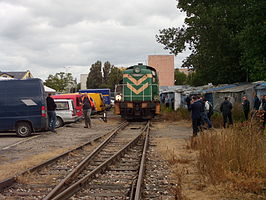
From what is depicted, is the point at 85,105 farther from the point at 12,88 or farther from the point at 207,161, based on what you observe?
the point at 207,161

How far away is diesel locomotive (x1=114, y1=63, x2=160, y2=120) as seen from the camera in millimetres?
21484

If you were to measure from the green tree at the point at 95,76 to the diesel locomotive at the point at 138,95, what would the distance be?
72300 mm

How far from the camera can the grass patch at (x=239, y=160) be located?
5.94 meters

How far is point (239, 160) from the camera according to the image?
648 centimetres

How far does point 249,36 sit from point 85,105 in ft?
34.7

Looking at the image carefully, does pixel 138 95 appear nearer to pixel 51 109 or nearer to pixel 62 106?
pixel 62 106

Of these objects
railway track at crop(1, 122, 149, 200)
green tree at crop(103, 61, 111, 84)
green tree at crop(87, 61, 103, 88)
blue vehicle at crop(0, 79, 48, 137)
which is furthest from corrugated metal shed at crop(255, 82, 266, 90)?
green tree at crop(103, 61, 111, 84)

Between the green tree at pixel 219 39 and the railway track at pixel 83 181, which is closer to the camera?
the railway track at pixel 83 181

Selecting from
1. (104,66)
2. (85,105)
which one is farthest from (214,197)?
(104,66)

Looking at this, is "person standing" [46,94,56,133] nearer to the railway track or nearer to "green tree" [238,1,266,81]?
the railway track

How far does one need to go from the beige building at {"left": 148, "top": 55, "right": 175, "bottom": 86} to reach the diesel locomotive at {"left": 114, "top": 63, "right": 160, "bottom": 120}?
74343mm

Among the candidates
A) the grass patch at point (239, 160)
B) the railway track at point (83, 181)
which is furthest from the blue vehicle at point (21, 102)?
the grass patch at point (239, 160)

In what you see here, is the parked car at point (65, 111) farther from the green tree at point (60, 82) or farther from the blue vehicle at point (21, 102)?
the green tree at point (60, 82)

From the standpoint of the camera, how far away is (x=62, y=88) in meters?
75.4
